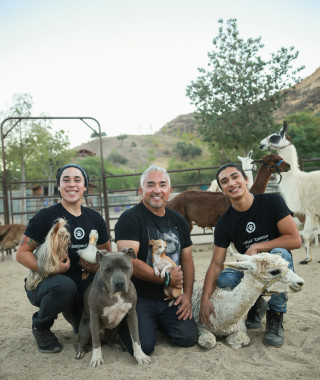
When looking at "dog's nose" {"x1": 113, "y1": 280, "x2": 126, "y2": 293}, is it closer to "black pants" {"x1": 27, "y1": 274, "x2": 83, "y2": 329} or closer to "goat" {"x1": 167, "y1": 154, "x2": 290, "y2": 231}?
"black pants" {"x1": 27, "y1": 274, "x2": 83, "y2": 329}

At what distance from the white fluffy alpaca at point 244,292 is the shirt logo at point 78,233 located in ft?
4.76

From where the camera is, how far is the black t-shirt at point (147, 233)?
11.0 ft

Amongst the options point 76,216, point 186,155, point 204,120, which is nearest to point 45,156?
point 204,120

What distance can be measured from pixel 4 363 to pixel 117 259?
147cm

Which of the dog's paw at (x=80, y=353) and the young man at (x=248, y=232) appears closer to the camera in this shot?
the dog's paw at (x=80, y=353)

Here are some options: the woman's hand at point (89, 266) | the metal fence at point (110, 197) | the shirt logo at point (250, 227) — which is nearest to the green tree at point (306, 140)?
the metal fence at point (110, 197)

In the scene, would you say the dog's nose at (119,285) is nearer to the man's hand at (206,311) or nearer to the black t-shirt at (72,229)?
the black t-shirt at (72,229)

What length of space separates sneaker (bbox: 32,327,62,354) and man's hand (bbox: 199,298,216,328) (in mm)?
1405

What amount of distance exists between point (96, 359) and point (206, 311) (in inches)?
43.3

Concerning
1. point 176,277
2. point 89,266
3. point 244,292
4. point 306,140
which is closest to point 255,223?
point 244,292

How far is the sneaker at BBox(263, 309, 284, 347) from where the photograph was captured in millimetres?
3136

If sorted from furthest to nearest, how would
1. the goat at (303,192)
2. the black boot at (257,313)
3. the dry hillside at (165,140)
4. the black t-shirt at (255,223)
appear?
1. the dry hillside at (165,140)
2. the goat at (303,192)
3. the black boot at (257,313)
4. the black t-shirt at (255,223)

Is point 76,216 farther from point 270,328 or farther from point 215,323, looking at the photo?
point 270,328

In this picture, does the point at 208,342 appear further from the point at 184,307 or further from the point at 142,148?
the point at 142,148
